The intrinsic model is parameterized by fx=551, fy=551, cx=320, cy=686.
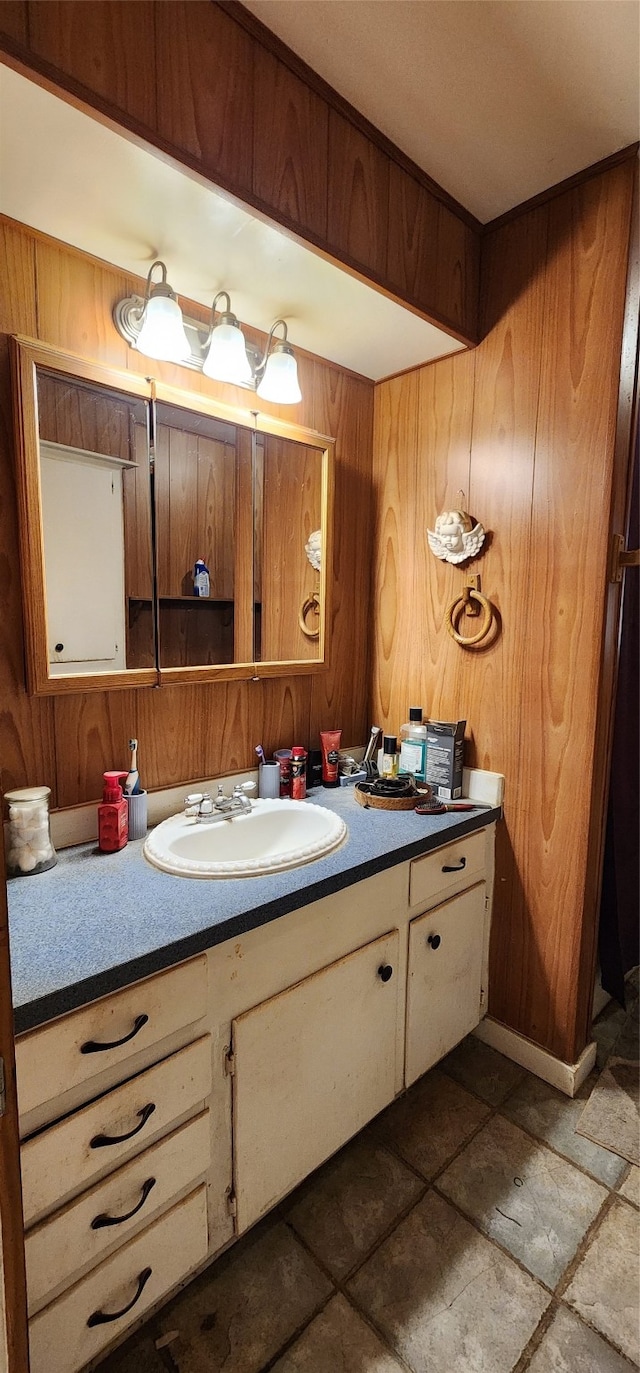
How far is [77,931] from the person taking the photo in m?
0.90

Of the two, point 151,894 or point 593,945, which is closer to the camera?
point 151,894

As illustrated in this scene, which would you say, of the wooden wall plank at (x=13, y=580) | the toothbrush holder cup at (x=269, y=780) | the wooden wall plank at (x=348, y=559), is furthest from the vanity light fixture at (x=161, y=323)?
the toothbrush holder cup at (x=269, y=780)

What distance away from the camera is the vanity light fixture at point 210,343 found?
1.19 m

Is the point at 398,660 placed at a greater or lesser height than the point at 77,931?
greater

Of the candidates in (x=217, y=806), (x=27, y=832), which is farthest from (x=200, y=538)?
(x=27, y=832)

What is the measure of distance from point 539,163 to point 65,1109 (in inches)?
84.2

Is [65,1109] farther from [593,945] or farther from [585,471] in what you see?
[585,471]

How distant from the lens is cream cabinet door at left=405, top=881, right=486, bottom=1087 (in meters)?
1.39

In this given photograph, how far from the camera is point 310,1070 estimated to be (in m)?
1.14

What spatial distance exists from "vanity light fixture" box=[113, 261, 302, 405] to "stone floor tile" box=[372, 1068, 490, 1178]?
194 centimetres

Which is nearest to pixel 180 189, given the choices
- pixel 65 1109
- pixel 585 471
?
pixel 585 471

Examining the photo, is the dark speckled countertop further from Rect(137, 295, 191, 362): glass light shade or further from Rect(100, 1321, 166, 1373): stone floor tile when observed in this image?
Rect(137, 295, 191, 362): glass light shade

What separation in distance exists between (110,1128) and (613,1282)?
1.08 m

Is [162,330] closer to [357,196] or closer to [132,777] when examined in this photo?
[357,196]
